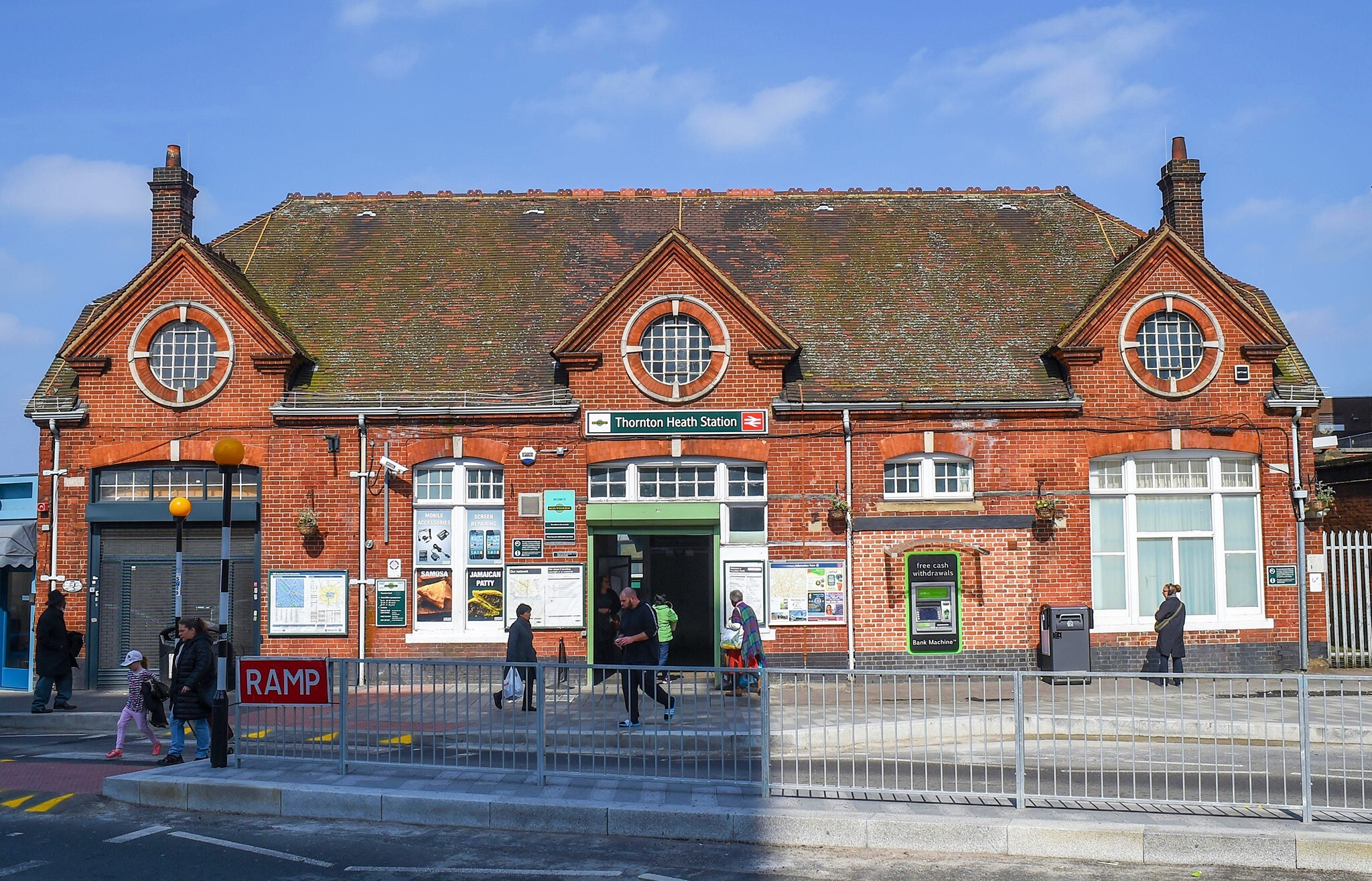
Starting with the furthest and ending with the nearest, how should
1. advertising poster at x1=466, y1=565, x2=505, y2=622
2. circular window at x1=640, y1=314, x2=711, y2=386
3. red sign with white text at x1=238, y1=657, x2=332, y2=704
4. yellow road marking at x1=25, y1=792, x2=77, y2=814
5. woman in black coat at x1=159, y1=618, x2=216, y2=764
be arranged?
1. circular window at x1=640, y1=314, x2=711, y2=386
2. advertising poster at x1=466, y1=565, x2=505, y2=622
3. woman in black coat at x1=159, y1=618, x2=216, y2=764
4. red sign with white text at x1=238, y1=657, x2=332, y2=704
5. yellow road marking at x1=25, y1=792, x2=77, y2=814

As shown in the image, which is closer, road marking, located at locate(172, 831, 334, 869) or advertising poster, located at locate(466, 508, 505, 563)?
road marking, located at locate(172, 831, 334, 869)

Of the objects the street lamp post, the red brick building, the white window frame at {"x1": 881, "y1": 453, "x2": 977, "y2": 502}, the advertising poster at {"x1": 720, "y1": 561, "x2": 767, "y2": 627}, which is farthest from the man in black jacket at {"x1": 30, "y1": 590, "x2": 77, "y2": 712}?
the white window frame at {"x1": 881, "y1": 453, "x2": 977, "y2": 502}

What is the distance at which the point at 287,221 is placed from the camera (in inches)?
982

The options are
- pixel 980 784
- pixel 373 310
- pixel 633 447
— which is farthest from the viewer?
pixel 373 310

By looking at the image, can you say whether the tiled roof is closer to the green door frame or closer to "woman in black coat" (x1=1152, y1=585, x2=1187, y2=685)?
the green door frame

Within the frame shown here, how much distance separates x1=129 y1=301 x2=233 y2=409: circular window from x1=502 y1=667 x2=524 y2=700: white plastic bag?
11.6 metres

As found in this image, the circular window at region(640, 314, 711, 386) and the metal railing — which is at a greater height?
the circular window at region(640, 314, 711, 386)

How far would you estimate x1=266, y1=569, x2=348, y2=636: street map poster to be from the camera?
19719 mm

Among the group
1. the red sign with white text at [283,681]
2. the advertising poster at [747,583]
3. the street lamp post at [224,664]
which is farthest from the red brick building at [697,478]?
the red sign with white text at [283,681]

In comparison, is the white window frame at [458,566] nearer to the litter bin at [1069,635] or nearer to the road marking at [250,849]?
the litter bin at [1069,635]

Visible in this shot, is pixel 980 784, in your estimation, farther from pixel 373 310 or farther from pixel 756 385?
pixel 373 310

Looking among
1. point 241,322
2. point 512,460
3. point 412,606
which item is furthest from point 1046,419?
point 241,322

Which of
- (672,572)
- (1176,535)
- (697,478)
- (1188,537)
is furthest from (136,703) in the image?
(1188,537)

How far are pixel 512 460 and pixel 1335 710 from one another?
1327 cm
